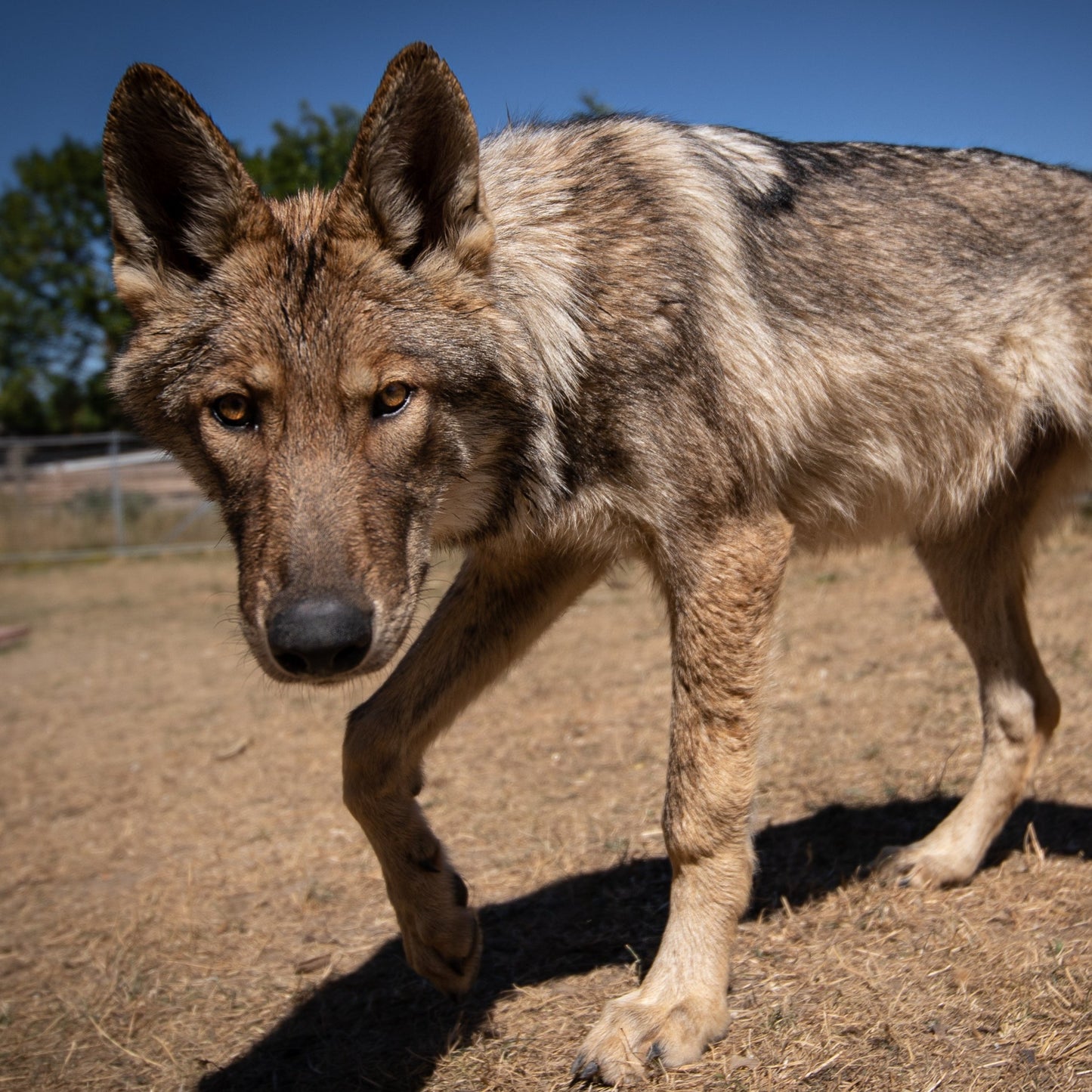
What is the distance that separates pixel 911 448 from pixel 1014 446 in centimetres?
46

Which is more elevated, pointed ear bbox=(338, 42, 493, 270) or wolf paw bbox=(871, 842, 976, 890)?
pointed ear bbox=(338, 42, 493, 270)

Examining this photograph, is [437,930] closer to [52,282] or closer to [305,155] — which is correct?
[305,155]

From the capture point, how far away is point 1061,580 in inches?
305

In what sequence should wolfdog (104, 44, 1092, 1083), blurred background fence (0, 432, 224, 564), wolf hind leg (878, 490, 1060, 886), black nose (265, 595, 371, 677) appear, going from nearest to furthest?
black nose (265, 595, 371, 677) → wolfdog (104, 44, 1092, 1083) → wolf hind leg (878, 490, 1060, 886) → blurred background fence (0, 432, 224, 564)

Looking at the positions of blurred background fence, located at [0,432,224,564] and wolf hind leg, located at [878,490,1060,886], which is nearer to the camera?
wolf hind leg, located at [878,490,1060,886]

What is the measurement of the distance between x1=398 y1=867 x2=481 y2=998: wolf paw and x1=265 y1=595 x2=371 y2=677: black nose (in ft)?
3.64

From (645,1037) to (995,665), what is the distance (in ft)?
6.55

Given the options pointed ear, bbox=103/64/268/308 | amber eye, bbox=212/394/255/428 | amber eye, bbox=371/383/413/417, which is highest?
pointed ear, bbox=103/64/268/308

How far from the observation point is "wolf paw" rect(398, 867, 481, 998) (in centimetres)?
301

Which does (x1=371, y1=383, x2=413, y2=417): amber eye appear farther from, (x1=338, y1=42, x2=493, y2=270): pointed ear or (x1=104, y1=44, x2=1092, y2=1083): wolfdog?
(x1=338, y1=42, x2=493, y2=270): pointed ear

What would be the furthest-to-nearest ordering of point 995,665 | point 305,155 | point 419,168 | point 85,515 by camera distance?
point 85,515
point 305,155
point 995,665
point 419,168

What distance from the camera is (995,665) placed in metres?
3.78

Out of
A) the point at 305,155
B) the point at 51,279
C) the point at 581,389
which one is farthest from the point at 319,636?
the point at 51,279

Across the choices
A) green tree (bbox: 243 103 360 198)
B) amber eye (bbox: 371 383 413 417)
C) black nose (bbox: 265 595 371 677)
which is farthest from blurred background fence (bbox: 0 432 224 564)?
black nose (bbox: 265 595 371 677)
